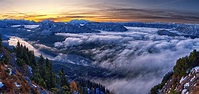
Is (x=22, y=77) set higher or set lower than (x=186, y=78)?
higher

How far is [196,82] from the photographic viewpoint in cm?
9812

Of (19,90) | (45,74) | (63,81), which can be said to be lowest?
(63,81)

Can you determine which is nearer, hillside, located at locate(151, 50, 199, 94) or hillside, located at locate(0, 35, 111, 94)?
hillside, located at locate(0, 35, 111, 94)

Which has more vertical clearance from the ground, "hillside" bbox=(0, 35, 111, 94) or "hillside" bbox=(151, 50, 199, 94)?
"hillside" bbox=(0, 35, 111, 94)

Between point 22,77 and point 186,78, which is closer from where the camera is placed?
point 22,77

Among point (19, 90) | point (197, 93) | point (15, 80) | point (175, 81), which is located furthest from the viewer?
point (175, 81)

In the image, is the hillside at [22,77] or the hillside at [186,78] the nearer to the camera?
the hillside at [22,77]

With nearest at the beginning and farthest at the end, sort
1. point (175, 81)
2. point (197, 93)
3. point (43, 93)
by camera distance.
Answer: point (43, 93), point (197, 93), point (175, 81)

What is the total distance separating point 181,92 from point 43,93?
5210cm

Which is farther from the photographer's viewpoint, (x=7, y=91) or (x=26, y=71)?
(x=26, y=71)

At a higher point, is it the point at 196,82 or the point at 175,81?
the point at 196,82

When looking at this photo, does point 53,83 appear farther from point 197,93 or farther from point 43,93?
point 197,93

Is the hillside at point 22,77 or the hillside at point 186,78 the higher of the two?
the hillside at point 22,77

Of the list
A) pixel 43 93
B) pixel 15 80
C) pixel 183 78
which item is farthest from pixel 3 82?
pixel 183 78
